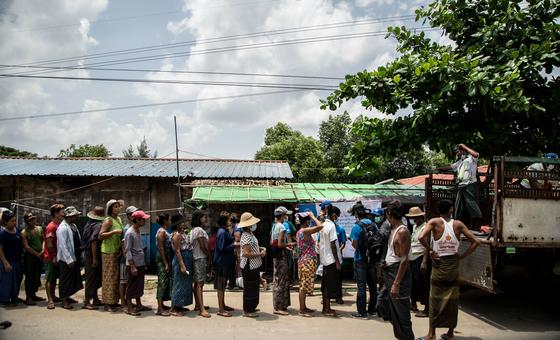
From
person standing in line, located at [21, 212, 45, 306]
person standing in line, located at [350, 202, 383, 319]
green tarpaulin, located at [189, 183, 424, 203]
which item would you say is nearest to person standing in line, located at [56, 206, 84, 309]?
person standing in line, located at [21, 212, 45, 306]

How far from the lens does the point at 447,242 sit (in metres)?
5.08

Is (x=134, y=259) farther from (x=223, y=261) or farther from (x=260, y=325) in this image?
(x=260, y=325)

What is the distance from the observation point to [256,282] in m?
6.58

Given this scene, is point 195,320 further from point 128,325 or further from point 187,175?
point 187,175

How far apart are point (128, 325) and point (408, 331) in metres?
3.96

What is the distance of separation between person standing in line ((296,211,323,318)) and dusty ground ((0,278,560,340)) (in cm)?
27

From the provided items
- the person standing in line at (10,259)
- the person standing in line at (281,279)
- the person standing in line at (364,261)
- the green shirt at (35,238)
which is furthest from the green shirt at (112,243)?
→ the person standing in line at (364,261)

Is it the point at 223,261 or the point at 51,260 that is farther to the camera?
the point at 51,260

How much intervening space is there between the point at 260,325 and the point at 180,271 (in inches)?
62.6

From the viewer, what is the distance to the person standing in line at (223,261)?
655 centimetres

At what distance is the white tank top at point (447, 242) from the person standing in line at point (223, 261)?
330 centimetres

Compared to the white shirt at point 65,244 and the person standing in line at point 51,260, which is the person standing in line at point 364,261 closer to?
the white shirt at point 65,244

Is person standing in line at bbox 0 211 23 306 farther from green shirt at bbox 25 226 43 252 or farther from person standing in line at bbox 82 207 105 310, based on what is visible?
person standing in line at bbox 82 207 105 310

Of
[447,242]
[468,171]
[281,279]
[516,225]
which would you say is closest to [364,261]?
[281,279]
